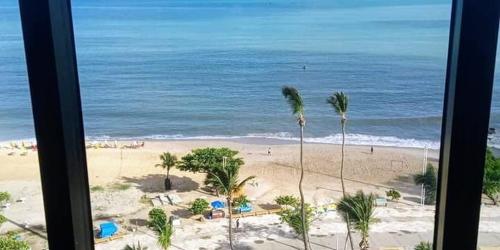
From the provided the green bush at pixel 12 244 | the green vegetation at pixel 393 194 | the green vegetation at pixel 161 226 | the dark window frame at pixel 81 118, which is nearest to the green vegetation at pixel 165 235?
the green vegetation at pixel 161 226

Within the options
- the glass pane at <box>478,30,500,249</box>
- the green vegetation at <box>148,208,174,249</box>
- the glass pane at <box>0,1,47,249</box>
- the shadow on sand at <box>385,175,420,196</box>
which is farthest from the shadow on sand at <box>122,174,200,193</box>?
the glass pane at <box>478,30,500,249</box>

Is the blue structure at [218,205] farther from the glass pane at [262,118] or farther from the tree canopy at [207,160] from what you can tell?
the tree canopy at [207,160]

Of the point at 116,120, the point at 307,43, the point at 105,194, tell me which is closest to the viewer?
the point at 105,194

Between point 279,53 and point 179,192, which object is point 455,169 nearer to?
point 179,192

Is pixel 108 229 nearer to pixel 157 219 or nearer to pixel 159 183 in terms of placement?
pixel 157 219

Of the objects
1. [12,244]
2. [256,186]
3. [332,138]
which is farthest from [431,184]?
[332,138]

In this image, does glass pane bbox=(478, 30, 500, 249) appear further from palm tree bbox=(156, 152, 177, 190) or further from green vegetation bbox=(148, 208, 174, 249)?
palm tree bbox=(156, 152, 177, 190)

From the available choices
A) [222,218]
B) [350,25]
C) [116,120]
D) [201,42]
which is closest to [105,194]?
[222,218]
